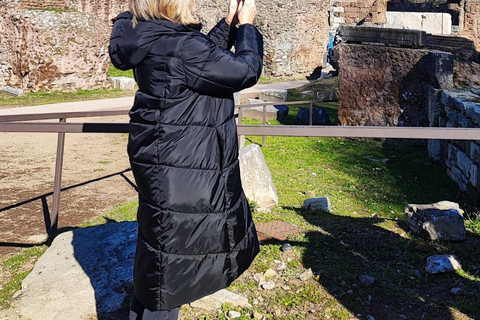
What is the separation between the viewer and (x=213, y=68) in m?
1.89

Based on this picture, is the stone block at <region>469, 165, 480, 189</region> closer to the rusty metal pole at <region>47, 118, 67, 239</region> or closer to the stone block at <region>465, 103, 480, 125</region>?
the stone block at <region>465, 103, 480, 125</region>

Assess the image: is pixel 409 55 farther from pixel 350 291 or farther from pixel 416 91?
pixel 350 291

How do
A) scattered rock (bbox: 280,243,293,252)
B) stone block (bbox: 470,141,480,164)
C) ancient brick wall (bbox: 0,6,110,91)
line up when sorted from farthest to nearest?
ancient brick wall (bbox: 0,6,110,91) → stone block (bbox: 470,141,480,164) → scattered rock (bbox: 280,243,293,252)

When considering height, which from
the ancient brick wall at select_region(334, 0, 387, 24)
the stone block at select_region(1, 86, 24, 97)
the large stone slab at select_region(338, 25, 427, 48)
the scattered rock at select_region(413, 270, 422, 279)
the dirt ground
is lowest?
the dirt ground

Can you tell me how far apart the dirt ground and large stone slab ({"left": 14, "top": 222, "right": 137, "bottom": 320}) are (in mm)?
871

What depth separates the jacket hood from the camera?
190 cm

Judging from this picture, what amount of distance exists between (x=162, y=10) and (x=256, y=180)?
10.9 ft

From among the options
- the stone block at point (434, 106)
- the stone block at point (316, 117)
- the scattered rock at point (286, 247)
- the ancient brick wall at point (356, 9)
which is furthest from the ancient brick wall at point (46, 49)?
the scattered rock at point (286, 247)

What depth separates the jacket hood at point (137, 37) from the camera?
190 cm

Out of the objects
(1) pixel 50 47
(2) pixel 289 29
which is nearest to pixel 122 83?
(1) pixel 50 47

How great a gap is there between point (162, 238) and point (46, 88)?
1163 centimetres

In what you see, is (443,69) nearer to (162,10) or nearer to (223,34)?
(223,34)

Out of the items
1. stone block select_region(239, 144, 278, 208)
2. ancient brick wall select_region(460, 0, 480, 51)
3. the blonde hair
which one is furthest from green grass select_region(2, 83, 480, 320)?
ancient brick wall select_region(460, 0, 480, 51)

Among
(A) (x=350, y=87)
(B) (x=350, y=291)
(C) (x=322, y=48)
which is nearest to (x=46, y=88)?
(A) (x=350, y=87)
